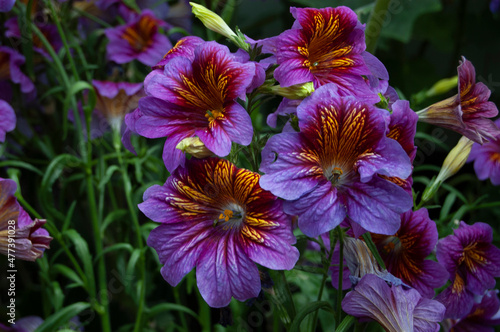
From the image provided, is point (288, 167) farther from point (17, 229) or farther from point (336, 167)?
point (17, 229)

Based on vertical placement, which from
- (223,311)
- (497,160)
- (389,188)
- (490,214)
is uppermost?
(389,188)

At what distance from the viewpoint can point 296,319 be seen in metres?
0.46

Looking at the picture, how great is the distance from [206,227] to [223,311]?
0.10m

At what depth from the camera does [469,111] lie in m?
0.55

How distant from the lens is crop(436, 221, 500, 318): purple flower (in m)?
0.55

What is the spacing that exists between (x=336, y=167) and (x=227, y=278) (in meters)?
0.13

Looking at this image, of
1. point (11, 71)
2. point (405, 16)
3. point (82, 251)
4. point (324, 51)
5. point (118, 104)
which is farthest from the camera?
point (405, 16)

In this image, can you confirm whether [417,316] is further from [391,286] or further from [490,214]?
[490,214]

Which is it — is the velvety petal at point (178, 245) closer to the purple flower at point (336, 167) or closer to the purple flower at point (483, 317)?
the purple flower at point (336, 167)

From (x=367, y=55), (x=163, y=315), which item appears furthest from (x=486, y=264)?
(x=163, y=315)

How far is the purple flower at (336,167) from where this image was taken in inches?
16.2

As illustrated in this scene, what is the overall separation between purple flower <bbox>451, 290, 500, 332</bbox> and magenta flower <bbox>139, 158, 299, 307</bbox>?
34 cm

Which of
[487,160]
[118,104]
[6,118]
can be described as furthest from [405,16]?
[6,118]

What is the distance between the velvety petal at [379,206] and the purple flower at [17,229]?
330 millimetres
